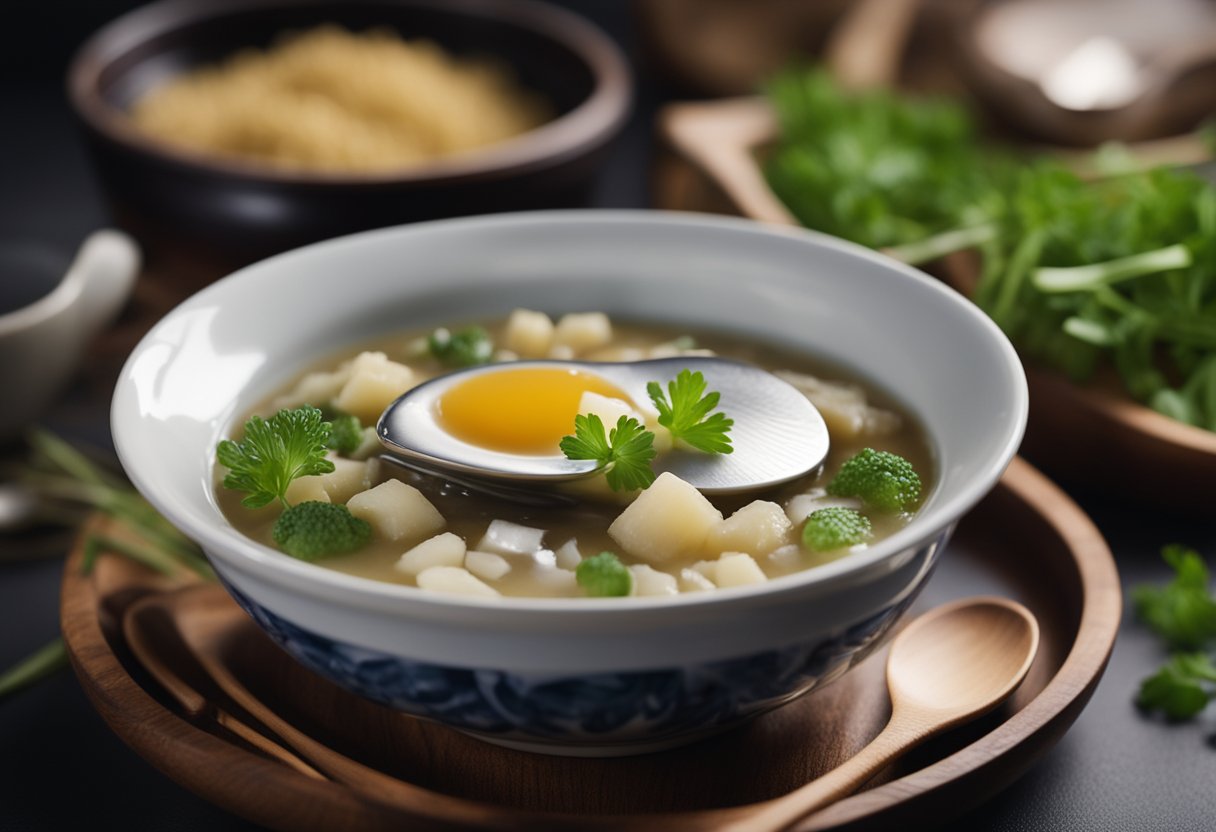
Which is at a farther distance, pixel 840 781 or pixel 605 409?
pixel 605 409

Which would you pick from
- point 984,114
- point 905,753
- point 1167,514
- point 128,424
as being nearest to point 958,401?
point 905,753

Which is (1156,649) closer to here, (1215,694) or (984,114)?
(1215,694)

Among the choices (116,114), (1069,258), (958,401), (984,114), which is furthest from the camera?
(984,114)

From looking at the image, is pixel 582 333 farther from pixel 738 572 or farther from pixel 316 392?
pixel 738 572

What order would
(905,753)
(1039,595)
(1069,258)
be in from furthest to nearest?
1. (1069,258)
2. (1039,595)
3. (905,753)

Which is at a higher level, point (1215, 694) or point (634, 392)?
point (634, 392)

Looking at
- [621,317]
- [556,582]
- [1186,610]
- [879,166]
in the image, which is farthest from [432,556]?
[879,166]

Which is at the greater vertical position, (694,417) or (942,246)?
(694,417)
